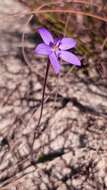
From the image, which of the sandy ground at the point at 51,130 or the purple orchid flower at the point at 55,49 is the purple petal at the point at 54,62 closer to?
the purple orchid flower at the point at 55,49

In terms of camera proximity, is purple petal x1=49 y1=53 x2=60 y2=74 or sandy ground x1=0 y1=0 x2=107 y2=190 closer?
purple petal x1=49 y1=53 x2=60 y2=74

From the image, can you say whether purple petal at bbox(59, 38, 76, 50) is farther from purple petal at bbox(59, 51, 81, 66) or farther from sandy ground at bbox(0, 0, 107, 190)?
sandy ground at bbox(0, 0, 107, 190)

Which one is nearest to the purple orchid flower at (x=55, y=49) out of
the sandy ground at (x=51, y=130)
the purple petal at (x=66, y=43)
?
the purple petal at (x=66, y=43)

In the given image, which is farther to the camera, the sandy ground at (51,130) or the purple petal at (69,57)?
the sandy ground at (51,130)

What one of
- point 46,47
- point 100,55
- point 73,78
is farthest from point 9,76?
point 46,47

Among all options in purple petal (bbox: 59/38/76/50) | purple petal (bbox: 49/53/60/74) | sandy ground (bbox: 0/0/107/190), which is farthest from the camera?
sandy ground (bbox: 0/0/107/190)

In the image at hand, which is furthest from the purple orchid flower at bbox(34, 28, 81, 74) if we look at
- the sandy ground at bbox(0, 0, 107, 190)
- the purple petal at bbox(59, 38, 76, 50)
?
the sandy ground at bbox(0, 0, 107, 190)

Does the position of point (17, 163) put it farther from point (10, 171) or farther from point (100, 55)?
point (100, 55)

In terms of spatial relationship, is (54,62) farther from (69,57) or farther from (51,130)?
(51,130)
